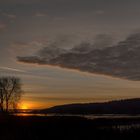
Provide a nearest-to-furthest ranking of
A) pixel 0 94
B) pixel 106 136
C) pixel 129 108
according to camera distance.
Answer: pixel 106 136 < pixel 0 94 < pixel 129 108

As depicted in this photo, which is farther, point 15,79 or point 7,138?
point 15,79

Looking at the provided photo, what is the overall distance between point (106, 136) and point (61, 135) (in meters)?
4.03

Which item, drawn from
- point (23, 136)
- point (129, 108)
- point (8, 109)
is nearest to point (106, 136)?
point (23, 136)

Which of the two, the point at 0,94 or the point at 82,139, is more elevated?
the point at 0,94

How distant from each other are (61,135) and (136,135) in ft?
22.3

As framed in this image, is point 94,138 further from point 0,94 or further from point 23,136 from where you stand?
point 0,94

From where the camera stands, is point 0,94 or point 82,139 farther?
point 0,94

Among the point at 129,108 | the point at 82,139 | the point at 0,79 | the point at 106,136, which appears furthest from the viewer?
the point at 129,108

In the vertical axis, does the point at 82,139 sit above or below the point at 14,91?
below

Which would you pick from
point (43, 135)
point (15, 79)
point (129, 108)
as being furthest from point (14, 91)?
point (129, 108)

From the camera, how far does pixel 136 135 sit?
3325 cm

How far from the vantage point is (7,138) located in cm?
3083

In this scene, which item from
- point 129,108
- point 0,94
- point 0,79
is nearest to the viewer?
point 0,94

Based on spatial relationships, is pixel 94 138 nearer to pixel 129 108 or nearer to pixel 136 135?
pixel 136 135
